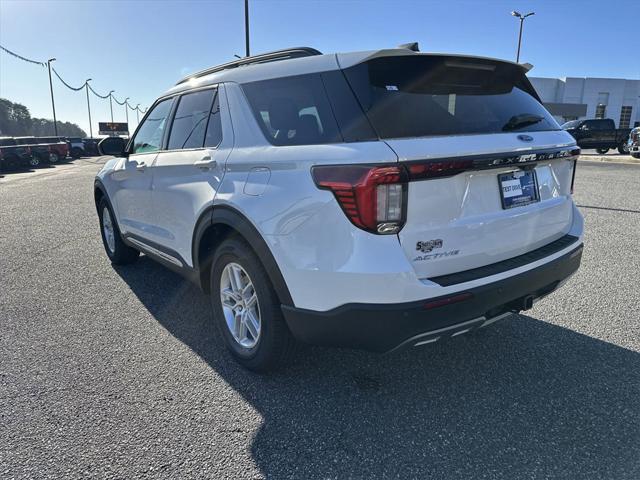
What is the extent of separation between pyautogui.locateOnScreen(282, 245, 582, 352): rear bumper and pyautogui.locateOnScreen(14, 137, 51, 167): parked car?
2876cm

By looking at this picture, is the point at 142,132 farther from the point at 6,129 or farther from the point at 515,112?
the point at 6,129

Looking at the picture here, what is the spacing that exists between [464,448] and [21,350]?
3.08m

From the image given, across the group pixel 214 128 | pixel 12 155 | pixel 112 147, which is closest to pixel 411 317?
pixel 214 128

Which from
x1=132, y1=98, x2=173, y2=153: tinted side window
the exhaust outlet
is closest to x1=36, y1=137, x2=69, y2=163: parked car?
x1=132, y1=98, x2=173, y2=153: tinted side window

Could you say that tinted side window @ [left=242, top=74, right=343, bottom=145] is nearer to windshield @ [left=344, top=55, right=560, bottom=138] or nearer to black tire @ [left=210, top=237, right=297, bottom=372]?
windshield @ [left=344, top=55, right=560, bottom=138]

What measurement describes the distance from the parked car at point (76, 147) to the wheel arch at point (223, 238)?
3928 cm

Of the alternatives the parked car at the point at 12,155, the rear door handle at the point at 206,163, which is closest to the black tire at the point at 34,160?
the parked car at the point at 12,155

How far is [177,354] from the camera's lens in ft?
10.7

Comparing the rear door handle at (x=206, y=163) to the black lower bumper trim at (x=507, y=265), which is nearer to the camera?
the black lower bumper trim at (x=507, y=265)

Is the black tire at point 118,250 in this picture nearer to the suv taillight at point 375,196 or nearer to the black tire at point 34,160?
the suv taillight at point 375,196

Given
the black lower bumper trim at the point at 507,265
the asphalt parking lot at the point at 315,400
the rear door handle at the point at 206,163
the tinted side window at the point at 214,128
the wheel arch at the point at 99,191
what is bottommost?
the asphalt parking lot at the point at 315,400

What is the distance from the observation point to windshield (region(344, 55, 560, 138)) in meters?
2.23

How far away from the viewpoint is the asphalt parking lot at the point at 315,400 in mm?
2174

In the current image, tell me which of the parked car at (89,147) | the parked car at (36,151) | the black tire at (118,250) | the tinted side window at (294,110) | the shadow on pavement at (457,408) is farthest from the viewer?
the parked car at (89,147)
